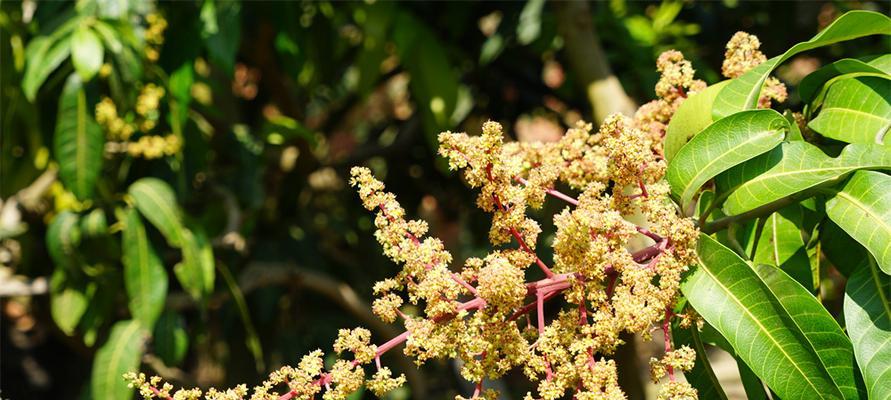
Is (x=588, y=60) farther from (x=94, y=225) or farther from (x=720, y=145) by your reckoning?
(x=720, y=145)

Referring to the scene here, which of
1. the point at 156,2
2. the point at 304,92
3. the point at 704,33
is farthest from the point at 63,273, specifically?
the point at 704,33

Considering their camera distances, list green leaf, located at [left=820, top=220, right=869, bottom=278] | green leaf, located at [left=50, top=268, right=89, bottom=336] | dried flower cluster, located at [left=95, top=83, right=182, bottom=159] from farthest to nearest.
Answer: dried flower cluster, located at [left=95, top=83, right=182, bottom=159], green leaf, located at [left=50, top=268, right=89, bottom=336], green leaf, located at [left=820, top=220, right=869, bottom=278]

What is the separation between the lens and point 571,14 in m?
2.23

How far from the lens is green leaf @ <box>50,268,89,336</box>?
7.30ft

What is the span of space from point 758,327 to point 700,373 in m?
0.14

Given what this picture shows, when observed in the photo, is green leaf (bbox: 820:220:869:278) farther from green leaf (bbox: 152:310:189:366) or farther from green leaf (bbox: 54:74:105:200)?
green leaf (bbox: 152:310:189:366)

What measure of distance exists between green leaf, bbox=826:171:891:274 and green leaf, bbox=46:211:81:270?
5.68 ft

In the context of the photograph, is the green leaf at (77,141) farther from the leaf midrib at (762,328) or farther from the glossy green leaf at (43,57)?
the leaf midrib at (762,328)

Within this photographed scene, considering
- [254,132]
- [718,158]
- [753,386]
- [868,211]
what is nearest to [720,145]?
[718,158]

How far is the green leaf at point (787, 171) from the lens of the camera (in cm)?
84

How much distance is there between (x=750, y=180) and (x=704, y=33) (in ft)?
6.83

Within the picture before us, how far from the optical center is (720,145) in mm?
881

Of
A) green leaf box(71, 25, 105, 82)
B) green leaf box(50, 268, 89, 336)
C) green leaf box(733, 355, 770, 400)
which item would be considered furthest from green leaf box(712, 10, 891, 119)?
green leaf box(50, 268, 89, 336)

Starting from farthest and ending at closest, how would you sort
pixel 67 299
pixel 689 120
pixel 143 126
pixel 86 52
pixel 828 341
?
1. pixel 143 126
2. pixel 67 299
3. pixel 86 52
4. pixel 689 120
5. pixel 828 341
